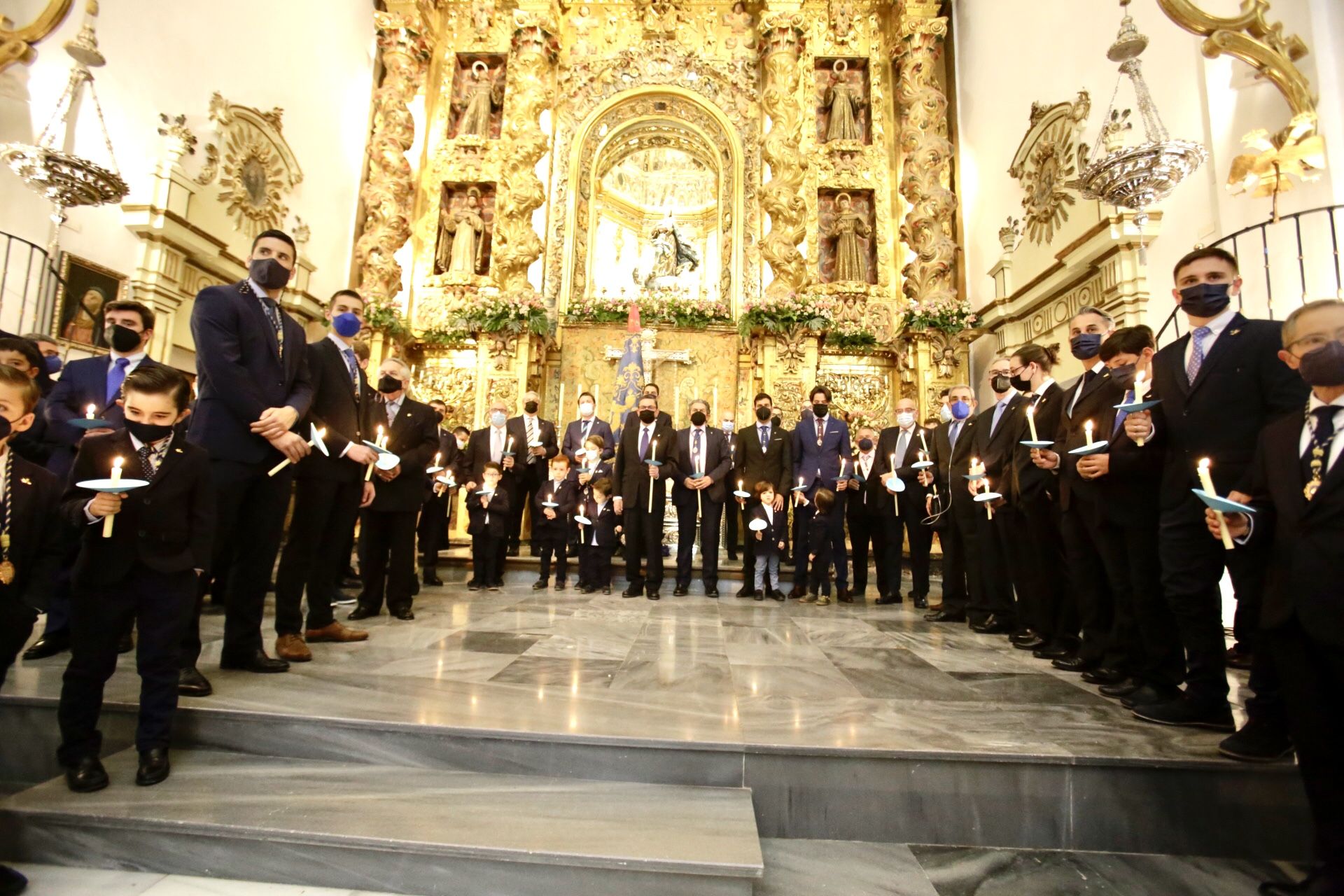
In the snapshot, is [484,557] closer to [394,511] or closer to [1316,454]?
[394,511]

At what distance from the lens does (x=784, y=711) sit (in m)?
2.41

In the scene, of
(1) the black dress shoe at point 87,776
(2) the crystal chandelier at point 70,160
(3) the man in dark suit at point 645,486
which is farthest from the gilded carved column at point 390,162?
(1) the black dress shoe at point 87,776

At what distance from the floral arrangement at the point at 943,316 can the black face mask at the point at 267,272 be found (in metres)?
8.81

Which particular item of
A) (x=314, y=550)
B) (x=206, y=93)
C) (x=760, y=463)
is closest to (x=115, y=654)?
(x=314, y=550)

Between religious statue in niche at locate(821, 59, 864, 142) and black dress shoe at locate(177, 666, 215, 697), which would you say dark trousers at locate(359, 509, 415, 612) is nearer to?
black dress shoe at locate(177, 666, 215, 697)

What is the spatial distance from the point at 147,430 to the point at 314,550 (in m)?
1.32

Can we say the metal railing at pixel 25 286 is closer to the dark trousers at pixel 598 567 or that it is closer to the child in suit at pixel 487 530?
the child in suit at pixel 487 530

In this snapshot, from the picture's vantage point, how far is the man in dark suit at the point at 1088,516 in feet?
9.87

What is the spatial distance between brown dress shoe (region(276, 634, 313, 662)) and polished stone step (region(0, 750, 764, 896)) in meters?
0.96

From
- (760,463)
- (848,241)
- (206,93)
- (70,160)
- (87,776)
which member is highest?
(206,93)

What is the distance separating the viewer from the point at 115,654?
2.01 meters

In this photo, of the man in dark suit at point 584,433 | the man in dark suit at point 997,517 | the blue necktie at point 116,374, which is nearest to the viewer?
the blue necktie at point 116,374

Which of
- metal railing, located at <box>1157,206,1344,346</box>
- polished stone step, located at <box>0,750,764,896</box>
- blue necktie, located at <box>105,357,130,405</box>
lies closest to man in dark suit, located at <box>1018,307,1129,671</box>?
metal railing, located at <box>1157,206,1344,346</box>

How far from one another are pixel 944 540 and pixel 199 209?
9.23 meters
